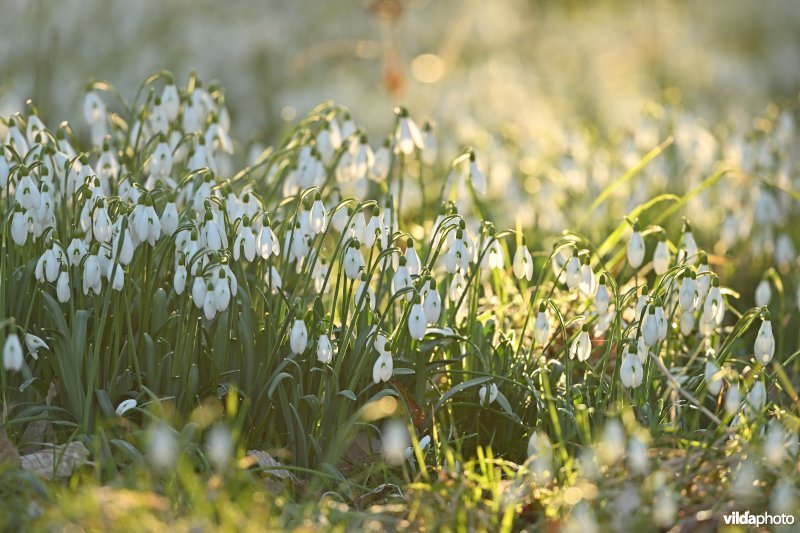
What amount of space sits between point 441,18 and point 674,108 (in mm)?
7433

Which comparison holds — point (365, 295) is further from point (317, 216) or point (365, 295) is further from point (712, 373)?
point (712, 373)

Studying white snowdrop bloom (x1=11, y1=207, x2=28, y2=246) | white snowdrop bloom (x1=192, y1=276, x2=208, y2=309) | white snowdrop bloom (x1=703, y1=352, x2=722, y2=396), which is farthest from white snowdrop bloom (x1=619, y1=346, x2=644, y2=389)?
white snowdrop bloom (x1=11, y1=207, x2=28, y2=246)

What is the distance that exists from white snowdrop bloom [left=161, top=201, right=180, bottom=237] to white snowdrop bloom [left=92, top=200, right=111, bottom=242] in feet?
0.54

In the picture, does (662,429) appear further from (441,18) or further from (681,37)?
(441,18)

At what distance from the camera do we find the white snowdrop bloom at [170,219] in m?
2.84

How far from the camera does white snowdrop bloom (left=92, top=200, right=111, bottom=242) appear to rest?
2727mm

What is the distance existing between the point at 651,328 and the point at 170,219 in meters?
1.28

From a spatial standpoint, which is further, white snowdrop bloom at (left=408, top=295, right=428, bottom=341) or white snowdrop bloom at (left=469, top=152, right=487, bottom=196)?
white snowdrop bloom at (left=469, top=152, right=487, bottom=196)

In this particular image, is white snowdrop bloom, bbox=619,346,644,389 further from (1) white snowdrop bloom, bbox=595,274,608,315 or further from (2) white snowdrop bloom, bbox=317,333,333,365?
(2) white snowdrop bloom, bbox=317,333,333,365

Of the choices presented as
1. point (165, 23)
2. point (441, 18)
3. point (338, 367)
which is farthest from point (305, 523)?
point (441, 18)

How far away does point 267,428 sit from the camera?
9.85ft

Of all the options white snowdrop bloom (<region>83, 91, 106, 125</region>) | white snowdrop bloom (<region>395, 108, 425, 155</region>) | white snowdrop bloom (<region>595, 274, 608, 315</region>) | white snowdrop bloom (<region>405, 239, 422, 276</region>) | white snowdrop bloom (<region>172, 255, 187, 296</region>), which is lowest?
white snowdrop bloom (<region>595, 274, 608, 315</region>)

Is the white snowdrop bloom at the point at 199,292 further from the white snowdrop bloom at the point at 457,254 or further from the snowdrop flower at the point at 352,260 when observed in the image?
the white snowdrop bloom at the point at 457,254

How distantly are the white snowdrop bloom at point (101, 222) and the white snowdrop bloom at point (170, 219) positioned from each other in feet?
0.54
